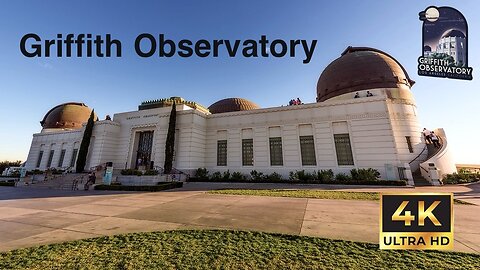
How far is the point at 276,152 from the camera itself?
24219 mm

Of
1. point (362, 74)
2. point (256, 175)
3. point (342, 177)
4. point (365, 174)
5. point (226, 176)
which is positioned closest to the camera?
point (365, 174)

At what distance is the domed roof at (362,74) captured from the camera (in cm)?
2653

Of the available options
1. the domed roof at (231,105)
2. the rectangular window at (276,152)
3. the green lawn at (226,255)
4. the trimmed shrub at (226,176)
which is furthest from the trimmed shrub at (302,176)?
the green lawn at (226,255)

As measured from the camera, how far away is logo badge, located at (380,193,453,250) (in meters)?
2.76

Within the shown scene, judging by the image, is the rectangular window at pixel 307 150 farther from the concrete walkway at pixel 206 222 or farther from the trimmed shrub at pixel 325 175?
the concrete walkway at pixel 206 222

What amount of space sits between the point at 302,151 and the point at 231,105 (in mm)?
17007

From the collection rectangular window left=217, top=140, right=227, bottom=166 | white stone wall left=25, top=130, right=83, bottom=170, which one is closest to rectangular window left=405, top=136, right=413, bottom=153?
rectangular window left=217, top=140, right=227, bottom=166

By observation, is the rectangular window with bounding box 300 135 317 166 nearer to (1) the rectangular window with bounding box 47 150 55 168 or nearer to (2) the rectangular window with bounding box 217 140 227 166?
(2) the rectangular window with bounding box 217 140 227 166

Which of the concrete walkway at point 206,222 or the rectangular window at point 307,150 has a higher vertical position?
the rectangular window at point 307,150

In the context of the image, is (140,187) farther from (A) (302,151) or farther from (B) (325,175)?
(B) (325,175)

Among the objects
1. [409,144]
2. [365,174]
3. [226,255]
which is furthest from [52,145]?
[409,144]

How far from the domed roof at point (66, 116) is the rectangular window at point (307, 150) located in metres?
45.8

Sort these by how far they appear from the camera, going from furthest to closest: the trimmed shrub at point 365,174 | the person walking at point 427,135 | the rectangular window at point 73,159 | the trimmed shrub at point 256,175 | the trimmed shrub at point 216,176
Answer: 1. the rectangular window at point 73,159
2. the person walking at point 427,135
3. the trimmed shrub at point 216,176
4. the trimmed shrub at point 256,175
5. the trimmed shrub at point 365,174

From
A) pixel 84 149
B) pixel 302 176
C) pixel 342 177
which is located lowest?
pixel 342 177
